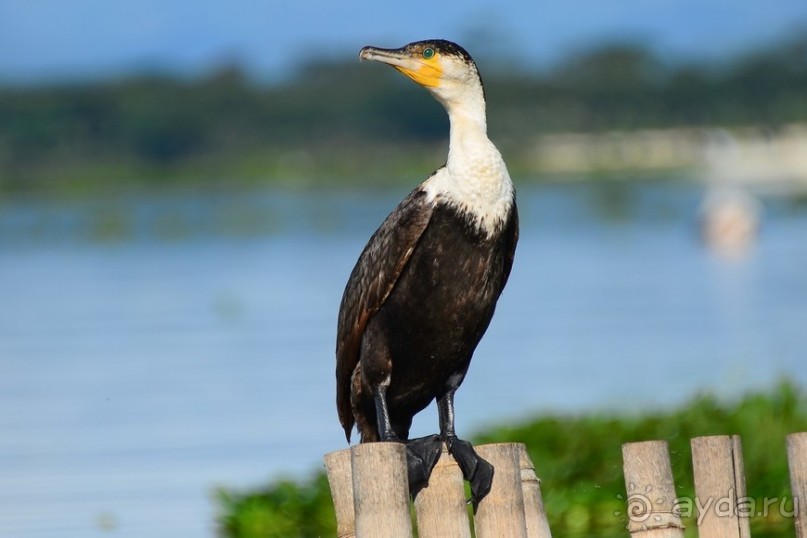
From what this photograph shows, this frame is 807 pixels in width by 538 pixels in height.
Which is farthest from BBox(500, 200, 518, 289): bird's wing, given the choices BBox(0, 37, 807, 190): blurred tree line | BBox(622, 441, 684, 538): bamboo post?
BBox(0, 37, 807, 190): blurred tree line

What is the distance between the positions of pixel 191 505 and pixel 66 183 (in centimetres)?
6157

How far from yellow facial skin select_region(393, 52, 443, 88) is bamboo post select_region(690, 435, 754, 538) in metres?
1.43

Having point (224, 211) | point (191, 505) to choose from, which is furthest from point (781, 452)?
point (224, 211)

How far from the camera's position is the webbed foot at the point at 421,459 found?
467 centimetres

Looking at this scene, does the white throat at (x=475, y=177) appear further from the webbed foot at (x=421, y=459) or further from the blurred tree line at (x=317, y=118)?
the blurred tree line at (x=317, y=118)

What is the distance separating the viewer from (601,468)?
7527 mm

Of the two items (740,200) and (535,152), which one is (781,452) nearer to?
(740,200)

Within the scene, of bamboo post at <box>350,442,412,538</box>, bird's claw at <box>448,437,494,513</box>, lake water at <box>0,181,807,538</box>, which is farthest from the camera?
lake water at <box>0,181,807,538</box>

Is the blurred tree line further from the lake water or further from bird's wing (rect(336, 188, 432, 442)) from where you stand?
bird's wing (rect(336, 188, 432, 442))

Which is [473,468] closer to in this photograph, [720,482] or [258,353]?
[720,482]

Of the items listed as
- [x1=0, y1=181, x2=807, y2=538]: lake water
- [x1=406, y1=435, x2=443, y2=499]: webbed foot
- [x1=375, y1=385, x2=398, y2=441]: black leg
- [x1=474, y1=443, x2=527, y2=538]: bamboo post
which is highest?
[x1=0, y1=181, x2=807, y2=538]: lake water

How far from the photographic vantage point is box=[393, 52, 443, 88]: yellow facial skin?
5258mm

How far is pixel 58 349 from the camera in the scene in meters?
14.8

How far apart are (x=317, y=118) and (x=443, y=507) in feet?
264
